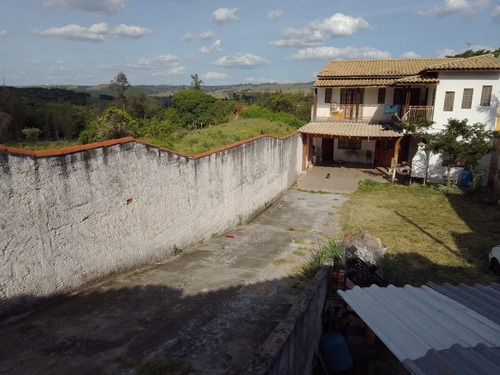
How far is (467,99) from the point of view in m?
18.2

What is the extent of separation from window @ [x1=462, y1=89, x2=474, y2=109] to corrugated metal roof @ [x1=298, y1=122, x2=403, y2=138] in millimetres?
3468

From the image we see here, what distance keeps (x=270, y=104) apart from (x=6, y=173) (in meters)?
61.3

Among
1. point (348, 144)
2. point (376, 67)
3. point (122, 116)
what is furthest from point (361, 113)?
point (122, 116)

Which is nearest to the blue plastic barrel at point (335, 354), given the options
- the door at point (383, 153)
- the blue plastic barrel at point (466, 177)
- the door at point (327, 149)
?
the blue plastic barrel at point (466, 177)

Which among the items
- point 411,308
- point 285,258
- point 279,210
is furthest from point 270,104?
point 411,308

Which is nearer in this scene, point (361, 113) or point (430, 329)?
point (430, 329)

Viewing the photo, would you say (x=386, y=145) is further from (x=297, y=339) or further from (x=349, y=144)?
(x=297, y=339)

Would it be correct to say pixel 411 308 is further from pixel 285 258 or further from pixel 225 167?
pixel 225 167

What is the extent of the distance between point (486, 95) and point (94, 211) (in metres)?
19.6

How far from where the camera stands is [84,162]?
228 inches

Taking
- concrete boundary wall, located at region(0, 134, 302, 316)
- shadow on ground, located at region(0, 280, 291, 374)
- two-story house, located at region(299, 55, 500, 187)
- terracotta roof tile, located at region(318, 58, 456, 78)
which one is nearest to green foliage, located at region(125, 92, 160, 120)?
terracotta roof tile, located at region(318, 58, 456, 78)

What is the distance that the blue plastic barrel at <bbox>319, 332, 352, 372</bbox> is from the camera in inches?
249

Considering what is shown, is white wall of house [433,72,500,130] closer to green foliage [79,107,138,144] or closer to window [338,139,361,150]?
window [338,139,361,150]

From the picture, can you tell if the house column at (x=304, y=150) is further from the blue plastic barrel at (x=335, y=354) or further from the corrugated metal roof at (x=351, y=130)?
the blue plastic barrel at (x=335, y=354)
